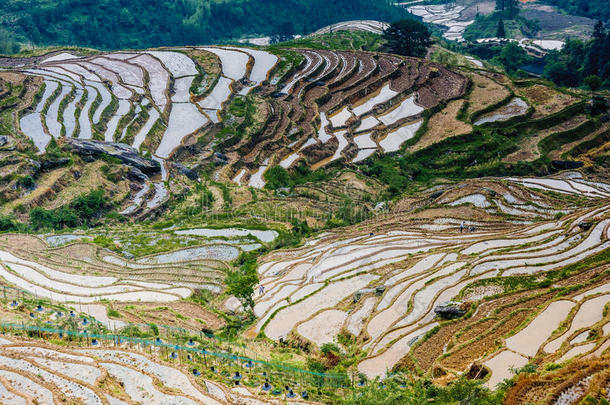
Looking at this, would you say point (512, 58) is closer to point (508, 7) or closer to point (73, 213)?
point (508, 7)

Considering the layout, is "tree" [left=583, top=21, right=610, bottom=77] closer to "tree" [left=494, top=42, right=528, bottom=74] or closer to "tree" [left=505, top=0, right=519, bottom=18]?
"tree" [left=494, top=42, right=528, bottom=74]

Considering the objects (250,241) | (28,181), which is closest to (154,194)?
(28,181)

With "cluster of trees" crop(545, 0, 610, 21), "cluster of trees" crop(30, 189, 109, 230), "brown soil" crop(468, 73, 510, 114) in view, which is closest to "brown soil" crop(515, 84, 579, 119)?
"brown soil" crop(468, 73, 510, 114)

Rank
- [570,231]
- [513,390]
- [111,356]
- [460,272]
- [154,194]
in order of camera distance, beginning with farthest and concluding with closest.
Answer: [154,194]
[570,231]
[460,272]
[111,356]
[513,390]

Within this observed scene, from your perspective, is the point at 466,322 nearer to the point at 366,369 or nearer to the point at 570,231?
the point at 366,369

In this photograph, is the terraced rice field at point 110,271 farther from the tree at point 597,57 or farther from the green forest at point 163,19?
the green forest at point 163,19

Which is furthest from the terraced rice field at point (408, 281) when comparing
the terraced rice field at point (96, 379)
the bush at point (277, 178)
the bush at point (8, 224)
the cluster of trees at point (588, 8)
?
the cluster of trees at point (588, 8)
